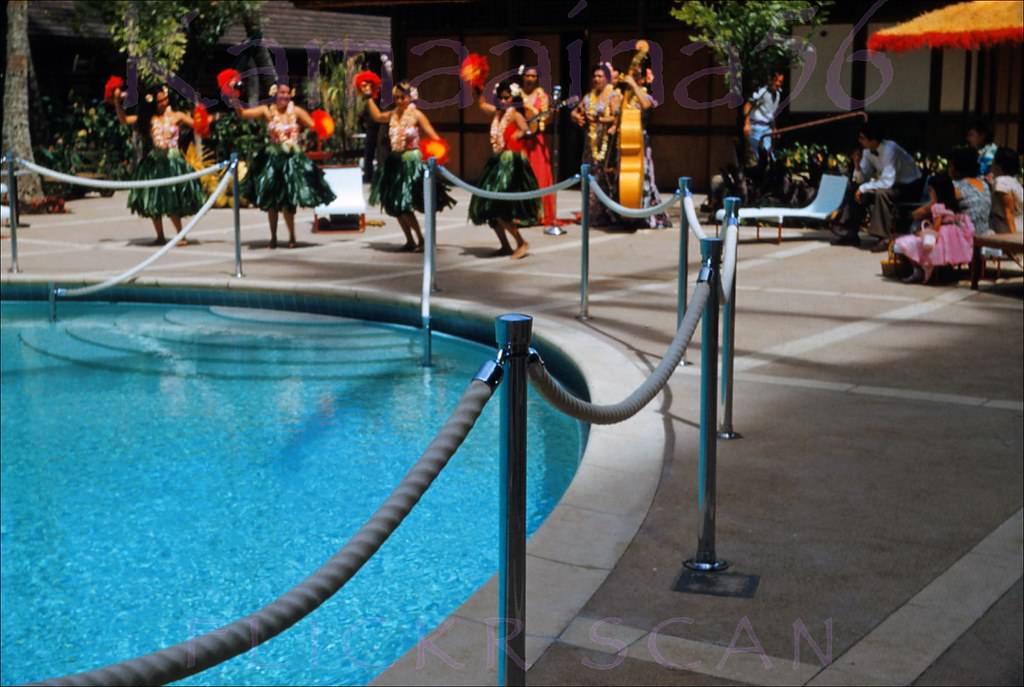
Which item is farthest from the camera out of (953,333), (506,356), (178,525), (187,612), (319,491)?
(953,333)

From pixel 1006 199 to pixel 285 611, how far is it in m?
10.4

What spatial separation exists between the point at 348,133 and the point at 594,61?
334 inches

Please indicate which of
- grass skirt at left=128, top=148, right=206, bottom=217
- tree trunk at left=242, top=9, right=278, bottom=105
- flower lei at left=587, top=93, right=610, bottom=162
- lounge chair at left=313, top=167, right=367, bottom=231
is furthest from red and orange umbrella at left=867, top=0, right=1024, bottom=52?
tree trunk at left=242, top=9, right=278, bottom=105

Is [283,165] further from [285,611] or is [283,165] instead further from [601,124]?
[285,611]

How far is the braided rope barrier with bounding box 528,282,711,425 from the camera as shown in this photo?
119 inches

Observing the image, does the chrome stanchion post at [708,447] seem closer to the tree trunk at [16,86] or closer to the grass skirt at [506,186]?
the grass skirt at [506,186]

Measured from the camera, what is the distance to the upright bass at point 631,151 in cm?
1575

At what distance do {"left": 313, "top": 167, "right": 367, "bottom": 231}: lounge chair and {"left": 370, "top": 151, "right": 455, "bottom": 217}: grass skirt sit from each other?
2233 mm

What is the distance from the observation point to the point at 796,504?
5387 mm

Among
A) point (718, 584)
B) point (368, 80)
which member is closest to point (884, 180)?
point (368, 80)

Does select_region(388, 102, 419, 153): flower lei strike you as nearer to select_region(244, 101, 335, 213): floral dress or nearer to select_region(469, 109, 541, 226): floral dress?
select_region(469, 109, 541, 226): floral dress

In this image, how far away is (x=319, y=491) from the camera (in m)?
7.13

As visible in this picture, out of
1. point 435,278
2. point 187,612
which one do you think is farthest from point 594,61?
point 187,612

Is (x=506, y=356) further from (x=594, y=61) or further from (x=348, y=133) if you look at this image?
(x=348, y=133)
